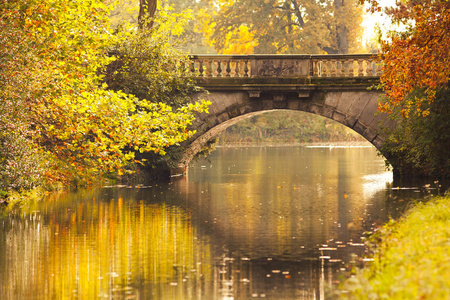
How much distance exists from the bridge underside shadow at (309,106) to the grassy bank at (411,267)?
44.5 feet

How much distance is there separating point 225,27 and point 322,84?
92.3 ft

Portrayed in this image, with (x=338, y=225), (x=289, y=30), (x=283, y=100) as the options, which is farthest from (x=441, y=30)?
(x=289, y=30)

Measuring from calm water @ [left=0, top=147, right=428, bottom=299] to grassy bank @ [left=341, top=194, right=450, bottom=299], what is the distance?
1.75ft

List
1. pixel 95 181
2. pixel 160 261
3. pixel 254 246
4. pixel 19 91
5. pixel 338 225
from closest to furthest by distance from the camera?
pixel 160 261 < pixel 254 246 < pixel 338 225 < pixel 19 91 < pixel 95 181

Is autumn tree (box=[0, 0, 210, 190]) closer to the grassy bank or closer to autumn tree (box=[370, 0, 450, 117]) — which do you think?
autumn tree (box=[370, 0, 450, 117])

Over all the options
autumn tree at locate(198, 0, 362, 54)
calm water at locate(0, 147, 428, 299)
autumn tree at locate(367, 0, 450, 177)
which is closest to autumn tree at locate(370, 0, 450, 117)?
autumn tree at locate(367, 0, 450, 177)

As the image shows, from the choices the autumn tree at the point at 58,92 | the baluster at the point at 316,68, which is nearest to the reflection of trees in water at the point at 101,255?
the autumn tree at the point at 58,92

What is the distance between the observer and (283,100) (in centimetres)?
2461

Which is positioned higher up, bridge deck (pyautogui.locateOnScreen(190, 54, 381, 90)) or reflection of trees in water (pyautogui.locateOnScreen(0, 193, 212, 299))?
bridge deck (pyautogui.locateOnScreen(190, 54, 381, 90))

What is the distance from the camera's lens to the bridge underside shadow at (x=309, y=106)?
77.6 feet

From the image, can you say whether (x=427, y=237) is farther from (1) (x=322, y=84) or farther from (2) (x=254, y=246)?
(1) (x=322, y=84)

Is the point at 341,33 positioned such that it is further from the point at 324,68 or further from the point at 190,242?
the point at 190,242

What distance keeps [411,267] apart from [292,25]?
45.7 metres

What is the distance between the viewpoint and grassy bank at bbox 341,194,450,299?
5875 mm
